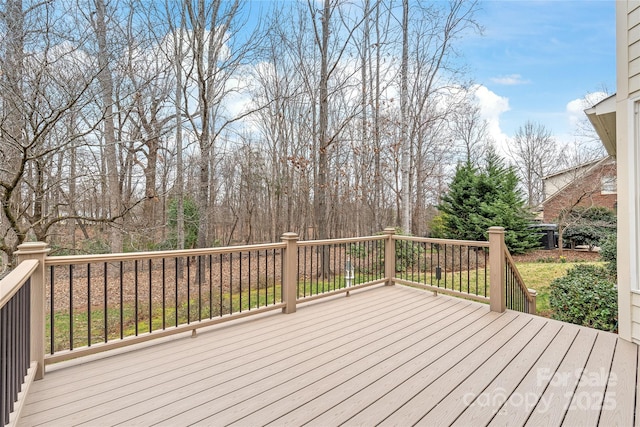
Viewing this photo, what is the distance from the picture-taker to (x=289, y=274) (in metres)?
3.90

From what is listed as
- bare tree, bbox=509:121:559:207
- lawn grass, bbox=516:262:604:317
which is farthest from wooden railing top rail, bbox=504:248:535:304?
bare tree, bbox=509:121:559:207

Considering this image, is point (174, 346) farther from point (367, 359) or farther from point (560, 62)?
point (560, 62)

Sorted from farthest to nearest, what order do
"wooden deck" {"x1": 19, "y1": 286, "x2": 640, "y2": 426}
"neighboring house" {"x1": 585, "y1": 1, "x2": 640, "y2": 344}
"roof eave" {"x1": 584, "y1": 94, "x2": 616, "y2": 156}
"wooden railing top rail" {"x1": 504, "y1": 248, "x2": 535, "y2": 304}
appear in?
"wooden railing top rail" {"x1": 504, "y1": 248, "x2": 535, "y2": 304}, "roof eave" {"x1": 584, "y1": 94, "x2": 616, "y2": 156}, "neighboring house" {"x1": 585, "y1": 1, "x2": 640, "y2": 344}, "wooden deck" {"x1": 19, "y1": 286, "x2": 640, "y2": 426}

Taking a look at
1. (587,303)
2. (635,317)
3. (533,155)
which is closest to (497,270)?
(635,317)

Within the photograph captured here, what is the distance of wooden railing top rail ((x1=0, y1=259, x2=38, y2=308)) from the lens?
59.0 inches

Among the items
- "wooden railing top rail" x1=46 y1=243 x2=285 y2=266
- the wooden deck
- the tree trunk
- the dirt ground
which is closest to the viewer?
the wooden deck

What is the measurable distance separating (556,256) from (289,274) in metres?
12.2

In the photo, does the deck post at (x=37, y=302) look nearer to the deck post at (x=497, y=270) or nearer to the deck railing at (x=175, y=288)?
the deck railing at (x=175, y=288)

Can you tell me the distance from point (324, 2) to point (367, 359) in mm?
7582

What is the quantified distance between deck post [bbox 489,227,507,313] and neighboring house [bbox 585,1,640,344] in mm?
1036

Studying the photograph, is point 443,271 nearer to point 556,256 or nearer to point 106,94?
point 106,94

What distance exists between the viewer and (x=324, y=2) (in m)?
7.20

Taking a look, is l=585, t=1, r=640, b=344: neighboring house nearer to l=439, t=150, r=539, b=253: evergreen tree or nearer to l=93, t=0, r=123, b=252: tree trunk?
l=93, t=0, r=123, b=252: tree trunk

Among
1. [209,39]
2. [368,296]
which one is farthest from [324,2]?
[368,296]
